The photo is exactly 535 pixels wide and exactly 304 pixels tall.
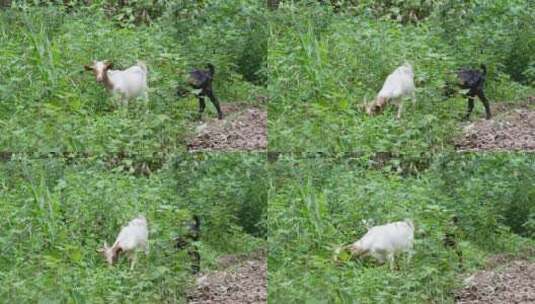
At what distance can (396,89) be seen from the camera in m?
6.16

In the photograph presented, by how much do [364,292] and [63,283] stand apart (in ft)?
5.18

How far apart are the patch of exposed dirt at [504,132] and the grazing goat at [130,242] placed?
1.73 meters

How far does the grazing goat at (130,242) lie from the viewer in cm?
619

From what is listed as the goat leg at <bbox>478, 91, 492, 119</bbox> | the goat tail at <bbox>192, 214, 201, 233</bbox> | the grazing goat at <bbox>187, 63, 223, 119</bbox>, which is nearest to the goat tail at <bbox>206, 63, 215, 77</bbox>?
the grazing goat at <bbox>187, 63, 223, 119</bbox>

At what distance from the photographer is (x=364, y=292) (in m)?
6.09

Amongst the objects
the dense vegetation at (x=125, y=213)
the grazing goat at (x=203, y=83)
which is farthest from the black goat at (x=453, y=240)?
the grazing goat at (x=203, y=83)

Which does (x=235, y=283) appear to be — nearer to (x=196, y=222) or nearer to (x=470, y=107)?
(x=196, y=222)

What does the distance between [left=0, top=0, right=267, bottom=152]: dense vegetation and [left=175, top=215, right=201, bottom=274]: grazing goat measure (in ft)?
1.41

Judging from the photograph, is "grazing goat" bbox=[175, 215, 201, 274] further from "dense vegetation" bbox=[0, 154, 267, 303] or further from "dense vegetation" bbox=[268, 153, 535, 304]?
"dense vegetation" bbox=[268, 153, 535, 304]

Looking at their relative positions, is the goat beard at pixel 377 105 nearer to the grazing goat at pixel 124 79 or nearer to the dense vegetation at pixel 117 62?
the dense vegetation at pixel 117 62

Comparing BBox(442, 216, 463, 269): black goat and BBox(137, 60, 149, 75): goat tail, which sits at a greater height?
BBox(137, 60, 149, 75): goat tail

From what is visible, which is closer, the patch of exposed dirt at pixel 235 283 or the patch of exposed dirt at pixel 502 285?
the patch of exposed dirt at pixel 502 285

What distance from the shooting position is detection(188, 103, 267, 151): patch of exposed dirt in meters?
6.33

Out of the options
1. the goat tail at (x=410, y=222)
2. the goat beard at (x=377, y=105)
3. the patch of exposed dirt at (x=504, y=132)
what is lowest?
the goat tail at (x=410, y=222)
